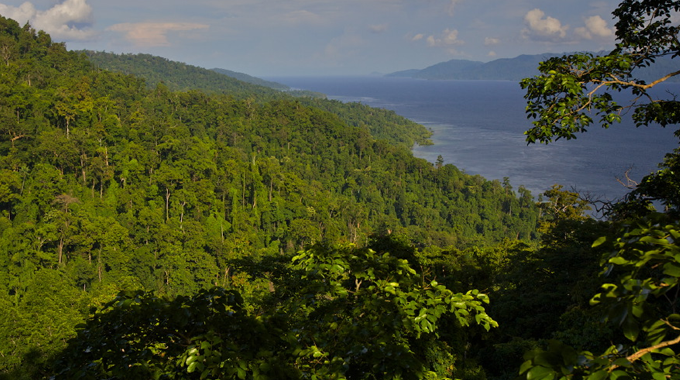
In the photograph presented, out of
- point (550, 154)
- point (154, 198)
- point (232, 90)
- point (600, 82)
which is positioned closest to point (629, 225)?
point (600, 82)

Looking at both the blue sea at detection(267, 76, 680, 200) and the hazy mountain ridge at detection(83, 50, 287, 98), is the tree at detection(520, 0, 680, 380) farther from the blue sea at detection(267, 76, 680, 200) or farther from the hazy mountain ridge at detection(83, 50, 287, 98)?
the hazy mountain ridge at detection(83, 50, 287, 98)

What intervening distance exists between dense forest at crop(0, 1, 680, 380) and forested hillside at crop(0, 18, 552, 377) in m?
0.20

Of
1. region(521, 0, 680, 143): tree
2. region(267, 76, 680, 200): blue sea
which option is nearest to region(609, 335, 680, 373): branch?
region(521, 0, 680, 143): tree

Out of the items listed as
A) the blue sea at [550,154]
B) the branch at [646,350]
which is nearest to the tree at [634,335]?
the branch at [646,350]

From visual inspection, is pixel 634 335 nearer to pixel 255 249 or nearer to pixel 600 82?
pixel 600 82

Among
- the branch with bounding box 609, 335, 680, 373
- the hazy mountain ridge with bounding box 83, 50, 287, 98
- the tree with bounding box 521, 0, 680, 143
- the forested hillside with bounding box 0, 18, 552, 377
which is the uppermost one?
the hazy mountain ridge with bounding box 83, 50, 287, 98

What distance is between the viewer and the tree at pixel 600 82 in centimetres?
427

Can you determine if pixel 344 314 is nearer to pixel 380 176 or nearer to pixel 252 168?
pixel 252 168

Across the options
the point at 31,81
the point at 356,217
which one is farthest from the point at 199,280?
the point at 31,81

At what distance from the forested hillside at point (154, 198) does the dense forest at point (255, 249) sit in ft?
0.65

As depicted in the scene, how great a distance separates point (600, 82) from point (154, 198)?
4663 cm

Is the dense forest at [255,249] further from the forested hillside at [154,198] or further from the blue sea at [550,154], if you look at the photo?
the blue sea at [550,154]

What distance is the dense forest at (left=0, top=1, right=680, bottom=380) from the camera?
11.3ft

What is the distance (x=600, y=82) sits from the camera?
4266 mm
